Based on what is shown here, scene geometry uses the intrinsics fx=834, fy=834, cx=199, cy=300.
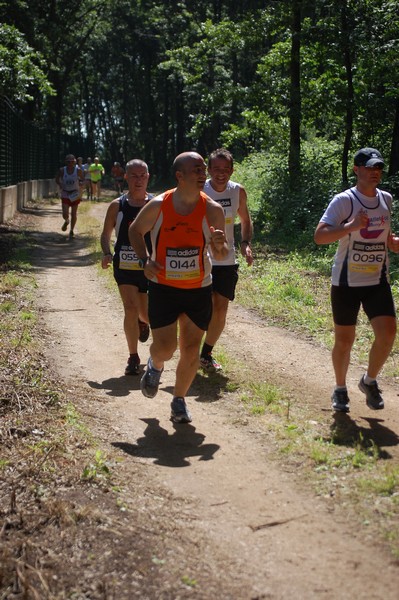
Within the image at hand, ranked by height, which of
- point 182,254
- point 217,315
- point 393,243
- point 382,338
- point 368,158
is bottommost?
point 217,315

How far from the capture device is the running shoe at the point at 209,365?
7.88m

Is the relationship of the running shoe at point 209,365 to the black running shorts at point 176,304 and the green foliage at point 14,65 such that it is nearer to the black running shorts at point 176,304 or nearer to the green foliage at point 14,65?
the black running shorts at point 176,304

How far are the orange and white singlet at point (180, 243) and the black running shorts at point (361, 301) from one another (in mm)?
1081

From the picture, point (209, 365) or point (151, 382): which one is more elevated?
point (151, 382)

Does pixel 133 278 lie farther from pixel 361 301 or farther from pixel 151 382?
pixel 361 301

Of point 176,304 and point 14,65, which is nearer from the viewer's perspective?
point 176,304

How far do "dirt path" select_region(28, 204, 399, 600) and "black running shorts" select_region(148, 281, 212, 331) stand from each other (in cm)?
83

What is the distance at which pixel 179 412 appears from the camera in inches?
245

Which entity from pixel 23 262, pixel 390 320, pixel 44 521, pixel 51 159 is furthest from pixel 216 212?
pixel 51 159

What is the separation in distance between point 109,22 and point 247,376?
53.8 metres

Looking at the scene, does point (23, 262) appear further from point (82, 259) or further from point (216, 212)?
point (216, 212)

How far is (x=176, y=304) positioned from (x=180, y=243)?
0.44 meters

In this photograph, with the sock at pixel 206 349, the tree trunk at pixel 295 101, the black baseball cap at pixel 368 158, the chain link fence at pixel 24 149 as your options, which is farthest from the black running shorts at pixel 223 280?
the chain link fence at pixel 24 149

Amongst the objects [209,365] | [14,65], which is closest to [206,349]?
[209,365]
